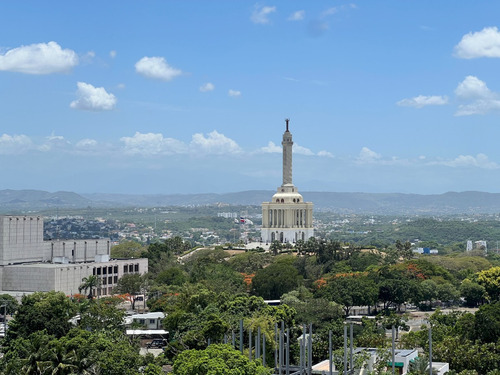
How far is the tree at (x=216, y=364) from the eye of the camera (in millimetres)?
40719

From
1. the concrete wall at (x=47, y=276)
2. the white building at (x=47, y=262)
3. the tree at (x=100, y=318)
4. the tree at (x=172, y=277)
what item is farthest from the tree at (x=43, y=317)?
the tree at (x=172, y=277)

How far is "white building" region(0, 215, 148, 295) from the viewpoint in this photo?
88125 mm

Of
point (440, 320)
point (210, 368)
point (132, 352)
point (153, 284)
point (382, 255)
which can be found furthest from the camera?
point (382, 255)

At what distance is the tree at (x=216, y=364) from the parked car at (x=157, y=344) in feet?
69.8

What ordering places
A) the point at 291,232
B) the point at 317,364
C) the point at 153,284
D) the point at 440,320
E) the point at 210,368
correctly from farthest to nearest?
the point at 291,232
the point at 153,284
the point at 440,320
the point at 317,364
the point at 210,368

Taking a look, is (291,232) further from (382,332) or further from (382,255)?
(382,332)

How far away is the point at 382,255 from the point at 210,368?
76663 mm

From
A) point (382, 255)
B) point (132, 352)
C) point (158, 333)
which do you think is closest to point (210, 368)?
point (132, 352)

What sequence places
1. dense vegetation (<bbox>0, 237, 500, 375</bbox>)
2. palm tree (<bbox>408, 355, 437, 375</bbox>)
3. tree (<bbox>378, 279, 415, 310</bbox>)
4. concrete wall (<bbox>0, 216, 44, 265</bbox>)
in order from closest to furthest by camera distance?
dense vegetation (<bbox>0, 237, 500, 375</bbox>) < palm tree (<bbox>408, 355, 437, 375</bbox>) < tree (<bbox>378, 279, 415, 310</bbox>) < concrete wall (<bbox>0, 216, 44, 265</bbox>)

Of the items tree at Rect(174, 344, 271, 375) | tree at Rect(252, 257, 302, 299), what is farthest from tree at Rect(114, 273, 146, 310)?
tree at Rect(174, 344, 271, 375)

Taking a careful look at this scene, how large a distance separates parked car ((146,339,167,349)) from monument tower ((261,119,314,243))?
6656 cm

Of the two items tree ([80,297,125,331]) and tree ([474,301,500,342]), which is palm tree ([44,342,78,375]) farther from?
tree ([474,301,500,342])

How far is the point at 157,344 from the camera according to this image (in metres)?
65.4

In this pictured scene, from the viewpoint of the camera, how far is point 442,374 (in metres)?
48.4
